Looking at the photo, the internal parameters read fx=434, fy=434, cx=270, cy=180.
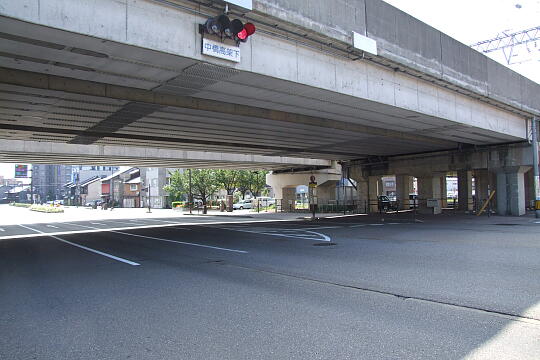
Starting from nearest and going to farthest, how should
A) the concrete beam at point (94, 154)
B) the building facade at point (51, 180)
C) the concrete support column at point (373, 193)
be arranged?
the concrete beam at point (94, 154), the concrete support column at point (373, 193), the building facade at point (51, 180)

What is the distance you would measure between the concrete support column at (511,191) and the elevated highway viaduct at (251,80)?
0.18m

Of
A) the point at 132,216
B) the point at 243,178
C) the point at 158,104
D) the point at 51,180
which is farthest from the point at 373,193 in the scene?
the point at 51,180

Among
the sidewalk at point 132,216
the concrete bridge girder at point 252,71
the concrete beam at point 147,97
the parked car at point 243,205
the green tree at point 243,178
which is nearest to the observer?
the concrete bridge girder at point 252,71

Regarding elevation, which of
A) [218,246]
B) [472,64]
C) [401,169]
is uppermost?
[472,64]

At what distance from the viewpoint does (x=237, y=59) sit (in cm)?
1123

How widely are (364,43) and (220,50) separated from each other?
526cm

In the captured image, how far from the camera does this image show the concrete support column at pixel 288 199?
5216 centimetres

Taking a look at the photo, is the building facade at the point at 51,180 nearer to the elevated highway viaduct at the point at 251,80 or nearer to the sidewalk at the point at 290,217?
the sidewalk at the point at 290,217

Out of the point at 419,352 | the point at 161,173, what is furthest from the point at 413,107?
the point at 161,173

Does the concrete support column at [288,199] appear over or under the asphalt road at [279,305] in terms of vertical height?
over

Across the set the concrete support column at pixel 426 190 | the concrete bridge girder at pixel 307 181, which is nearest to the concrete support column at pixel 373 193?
the concrete support column at pixel 426 190

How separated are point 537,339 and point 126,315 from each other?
5298mm

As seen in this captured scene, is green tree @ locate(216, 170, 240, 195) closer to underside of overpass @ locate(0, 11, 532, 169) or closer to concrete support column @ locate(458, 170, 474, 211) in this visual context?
concrete support column @ locate(458, 170, 474, 211)

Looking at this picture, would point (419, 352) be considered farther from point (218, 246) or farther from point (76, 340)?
point (218, 246)
